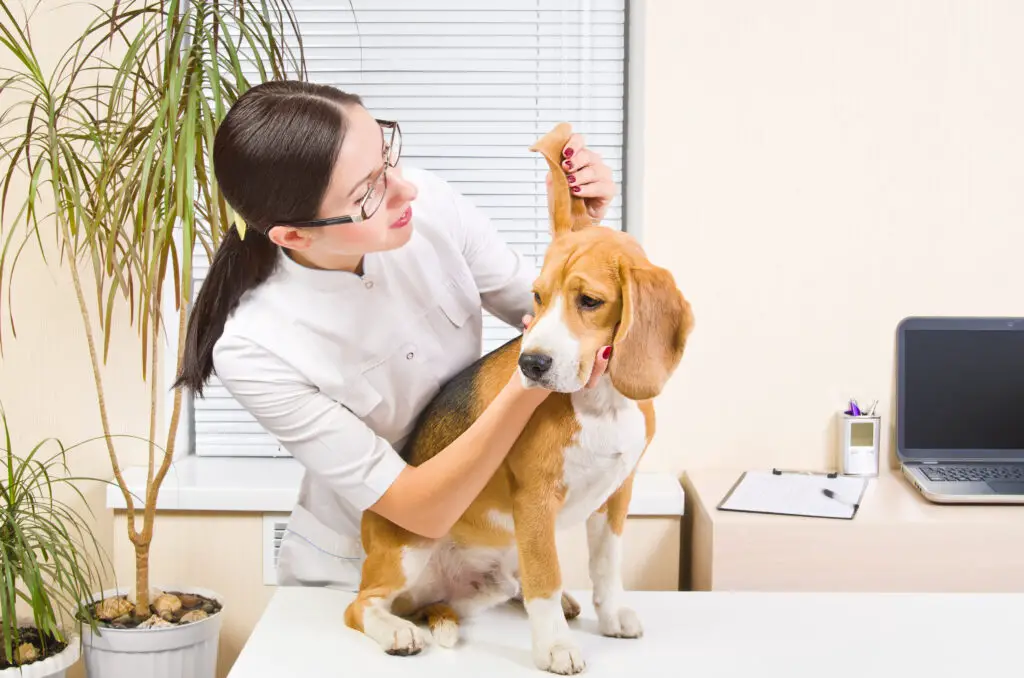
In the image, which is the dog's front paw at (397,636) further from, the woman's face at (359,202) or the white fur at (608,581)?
the woman's face at (359,202)

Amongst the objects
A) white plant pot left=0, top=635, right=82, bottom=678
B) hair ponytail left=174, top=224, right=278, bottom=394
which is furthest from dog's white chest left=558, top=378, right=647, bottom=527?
white plant pot left=0, top=635, right=82, bottom=678

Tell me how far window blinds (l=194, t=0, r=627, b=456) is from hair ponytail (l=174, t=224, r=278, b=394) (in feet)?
4.58

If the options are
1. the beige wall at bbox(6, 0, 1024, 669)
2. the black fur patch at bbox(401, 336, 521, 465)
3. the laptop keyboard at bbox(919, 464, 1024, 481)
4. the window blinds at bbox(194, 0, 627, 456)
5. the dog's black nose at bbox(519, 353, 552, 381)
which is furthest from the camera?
the window blinds at bbox(194, 0, 627, 456)

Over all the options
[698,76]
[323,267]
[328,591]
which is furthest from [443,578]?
[698,76]

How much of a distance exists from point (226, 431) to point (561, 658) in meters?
1.79

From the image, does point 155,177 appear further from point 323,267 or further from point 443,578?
point 443,578

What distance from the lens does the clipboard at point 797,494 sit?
84.7 inches

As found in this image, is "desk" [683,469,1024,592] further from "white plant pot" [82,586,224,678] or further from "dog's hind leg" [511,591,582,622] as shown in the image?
"white plant pot" [82,586,224,678]

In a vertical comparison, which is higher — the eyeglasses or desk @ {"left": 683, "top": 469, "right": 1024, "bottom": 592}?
the eyeglasses

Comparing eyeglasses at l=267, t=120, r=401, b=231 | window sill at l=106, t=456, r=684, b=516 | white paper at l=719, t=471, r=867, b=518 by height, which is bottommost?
window sill at l=106, t=456, r=684, b=516

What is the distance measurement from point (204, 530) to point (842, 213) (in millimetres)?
1799

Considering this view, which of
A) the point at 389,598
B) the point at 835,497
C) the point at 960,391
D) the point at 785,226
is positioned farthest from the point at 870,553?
the point at 389,598

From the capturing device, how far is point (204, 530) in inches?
94.3

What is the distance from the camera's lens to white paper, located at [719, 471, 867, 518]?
2.15 metres
